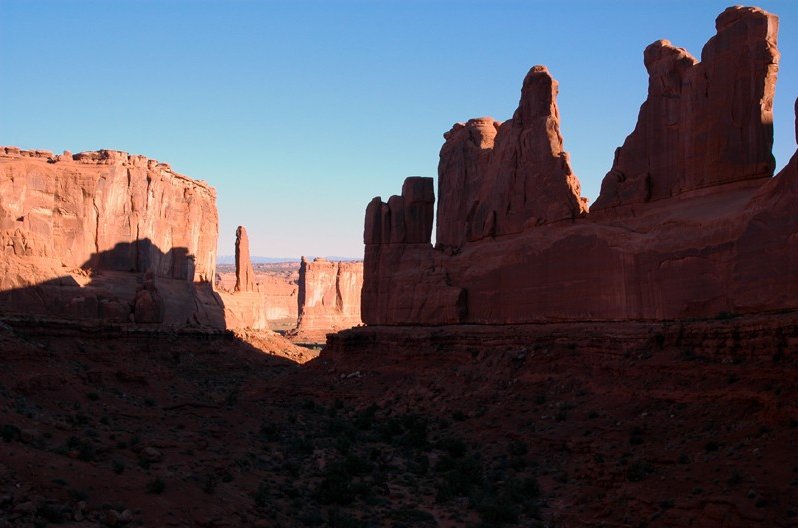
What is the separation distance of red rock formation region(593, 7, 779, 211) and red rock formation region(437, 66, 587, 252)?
11.5 feet

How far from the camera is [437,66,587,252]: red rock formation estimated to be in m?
31.2

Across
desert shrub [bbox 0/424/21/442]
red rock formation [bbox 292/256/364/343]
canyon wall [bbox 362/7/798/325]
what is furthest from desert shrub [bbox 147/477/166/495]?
red rock formation [bbox 292/256/364/343]

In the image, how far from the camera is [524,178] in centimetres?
3328

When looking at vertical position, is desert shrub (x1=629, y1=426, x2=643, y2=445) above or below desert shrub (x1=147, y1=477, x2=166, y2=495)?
above

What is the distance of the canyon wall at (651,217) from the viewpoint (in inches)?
876

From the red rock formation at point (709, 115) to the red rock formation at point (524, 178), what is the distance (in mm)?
3510

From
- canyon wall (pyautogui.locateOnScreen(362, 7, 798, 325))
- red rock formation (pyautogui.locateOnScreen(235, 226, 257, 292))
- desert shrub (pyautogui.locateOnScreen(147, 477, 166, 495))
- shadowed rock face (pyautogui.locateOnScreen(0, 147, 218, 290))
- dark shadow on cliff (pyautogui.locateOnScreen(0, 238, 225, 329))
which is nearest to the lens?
desert shrub (pyautogui.locateOnScreen(147, 477, 166, 495))

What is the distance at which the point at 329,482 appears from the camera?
2059cm

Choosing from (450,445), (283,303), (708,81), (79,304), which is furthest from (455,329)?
(283,303)

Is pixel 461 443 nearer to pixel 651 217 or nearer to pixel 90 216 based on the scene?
pixel 651 217

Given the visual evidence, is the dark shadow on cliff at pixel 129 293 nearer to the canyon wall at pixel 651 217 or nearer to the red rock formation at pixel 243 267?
the red rock formation at pixel 243 267

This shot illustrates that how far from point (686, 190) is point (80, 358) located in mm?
29520

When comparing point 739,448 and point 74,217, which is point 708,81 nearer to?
point 739,448

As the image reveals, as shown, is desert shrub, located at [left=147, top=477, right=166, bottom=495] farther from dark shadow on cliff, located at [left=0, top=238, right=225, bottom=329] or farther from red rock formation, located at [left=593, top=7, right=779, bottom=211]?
dark shadow on cliff, located at [left=0, top=238, right=225, bottom=329]
